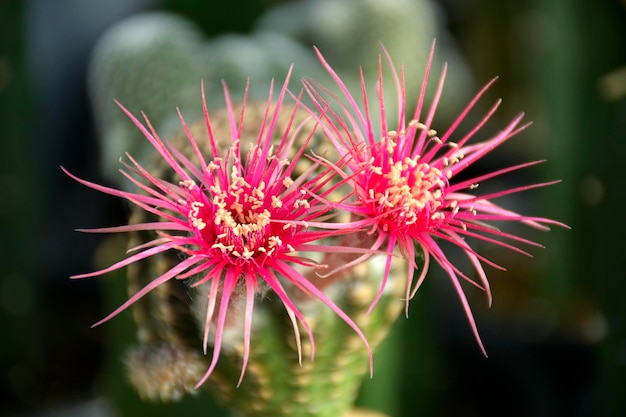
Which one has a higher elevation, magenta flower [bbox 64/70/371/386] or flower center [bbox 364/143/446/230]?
flower center [bbox 364/143/446/230]

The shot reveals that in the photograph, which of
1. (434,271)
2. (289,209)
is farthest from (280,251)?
(434,271)

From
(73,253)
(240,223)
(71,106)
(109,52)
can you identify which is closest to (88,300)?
(73,253)

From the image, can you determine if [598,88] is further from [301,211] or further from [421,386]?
[301,211]

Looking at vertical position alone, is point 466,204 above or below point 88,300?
above

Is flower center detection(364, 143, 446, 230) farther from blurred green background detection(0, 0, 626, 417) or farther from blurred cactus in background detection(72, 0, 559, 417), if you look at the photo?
blurred green background detection(0, 0, 626, 417)

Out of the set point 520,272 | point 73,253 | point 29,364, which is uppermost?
point 520,272

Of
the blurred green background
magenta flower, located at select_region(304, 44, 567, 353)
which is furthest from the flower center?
the blurred green background

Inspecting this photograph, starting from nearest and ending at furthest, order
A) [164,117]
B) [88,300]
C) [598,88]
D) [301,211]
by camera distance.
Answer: [301,211] < [164,117] < [598,88] < [88,300]
